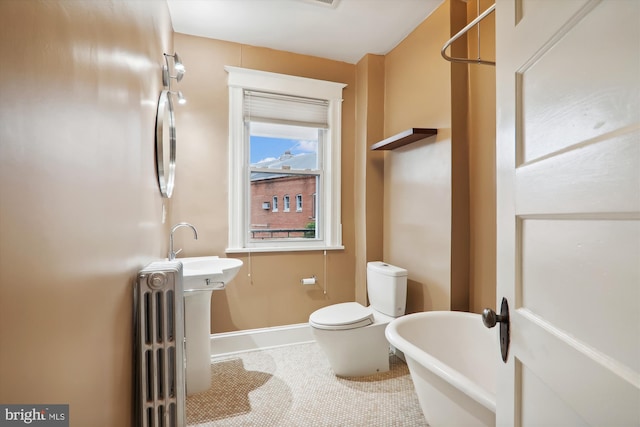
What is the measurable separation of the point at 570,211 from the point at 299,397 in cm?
193

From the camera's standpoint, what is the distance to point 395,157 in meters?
2.73

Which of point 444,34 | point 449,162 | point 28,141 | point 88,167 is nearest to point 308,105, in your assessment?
point 444,34

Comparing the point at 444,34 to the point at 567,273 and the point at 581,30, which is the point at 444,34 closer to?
the point at 581,30

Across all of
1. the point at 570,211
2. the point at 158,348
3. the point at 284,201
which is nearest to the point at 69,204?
the point at 158,348

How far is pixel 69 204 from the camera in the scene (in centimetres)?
78

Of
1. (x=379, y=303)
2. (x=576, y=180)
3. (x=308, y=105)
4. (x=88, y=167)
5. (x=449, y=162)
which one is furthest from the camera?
(x=308, y=105)

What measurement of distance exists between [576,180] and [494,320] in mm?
416

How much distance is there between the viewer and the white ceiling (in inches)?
85.7

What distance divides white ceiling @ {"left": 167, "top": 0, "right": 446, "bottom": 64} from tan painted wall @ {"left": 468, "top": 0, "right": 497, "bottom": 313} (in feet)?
1.72

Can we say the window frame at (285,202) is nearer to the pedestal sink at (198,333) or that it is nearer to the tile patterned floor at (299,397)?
the pedestal sink at (198,333)

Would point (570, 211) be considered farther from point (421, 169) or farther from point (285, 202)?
point (285, 202)

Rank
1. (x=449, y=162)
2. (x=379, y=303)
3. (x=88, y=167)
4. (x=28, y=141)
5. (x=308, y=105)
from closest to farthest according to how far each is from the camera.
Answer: (x=28, y=141) < (x=88, y=167) < (x=449, y=162) < (x=379, y=303) < (x=308, y=105)

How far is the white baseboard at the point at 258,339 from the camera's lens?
8.44 feet

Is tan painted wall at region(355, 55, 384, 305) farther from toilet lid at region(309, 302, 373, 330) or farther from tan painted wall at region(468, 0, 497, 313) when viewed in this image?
tan painted wall at region(468, 0, 497, 313)
